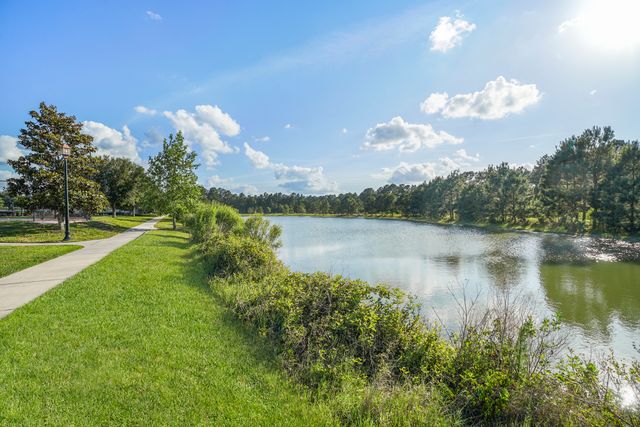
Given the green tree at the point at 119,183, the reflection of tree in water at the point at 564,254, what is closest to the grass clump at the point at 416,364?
the reflection of tree in water at the point at 564,254

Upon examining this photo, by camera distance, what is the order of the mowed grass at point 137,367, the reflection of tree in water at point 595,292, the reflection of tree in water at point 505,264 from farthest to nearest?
the reflection of tree in water at point 505,264 < the reflection of tree in water at point 595,292 < the mowed grass at point 137,367

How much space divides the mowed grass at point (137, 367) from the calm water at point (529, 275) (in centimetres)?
573

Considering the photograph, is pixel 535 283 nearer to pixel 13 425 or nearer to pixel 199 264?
pixel 199 264

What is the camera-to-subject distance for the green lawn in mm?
10461

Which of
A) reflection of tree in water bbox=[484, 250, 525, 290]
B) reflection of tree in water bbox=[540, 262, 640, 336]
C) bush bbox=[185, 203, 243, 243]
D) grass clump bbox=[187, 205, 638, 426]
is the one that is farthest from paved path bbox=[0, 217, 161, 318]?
reflection of tree in water bbox=[484, 250, 525, 290]

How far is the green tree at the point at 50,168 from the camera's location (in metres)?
20.5

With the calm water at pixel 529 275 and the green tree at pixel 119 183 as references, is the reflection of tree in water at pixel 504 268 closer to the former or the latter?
the calm water at pixel 529 275

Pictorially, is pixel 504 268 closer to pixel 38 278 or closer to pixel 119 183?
pixel 38 278

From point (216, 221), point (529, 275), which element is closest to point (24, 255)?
point (216, 221)

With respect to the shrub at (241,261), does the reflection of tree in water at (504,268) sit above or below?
below

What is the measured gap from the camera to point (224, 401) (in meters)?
3.97

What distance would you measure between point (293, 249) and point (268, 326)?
60.5 ft

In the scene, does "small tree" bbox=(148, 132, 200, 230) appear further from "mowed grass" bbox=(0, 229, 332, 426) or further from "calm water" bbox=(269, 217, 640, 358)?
"mowed grass" bbox=(0, 229, 332, 426)

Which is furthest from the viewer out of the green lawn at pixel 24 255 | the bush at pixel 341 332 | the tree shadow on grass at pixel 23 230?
the tree shadow on grass at pixel 23 230
